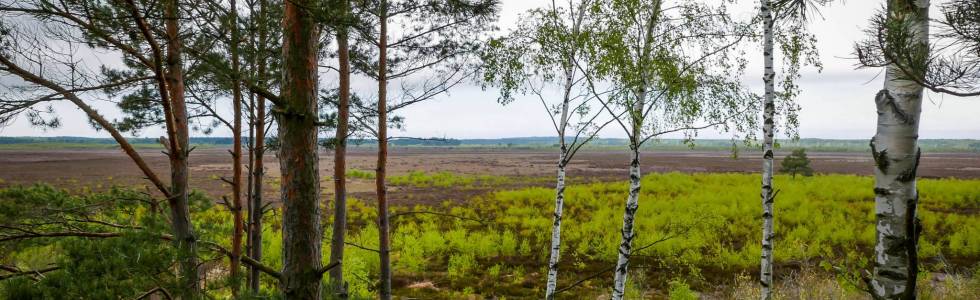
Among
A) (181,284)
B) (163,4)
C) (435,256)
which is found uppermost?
(163,4)

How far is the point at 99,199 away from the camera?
4828mm

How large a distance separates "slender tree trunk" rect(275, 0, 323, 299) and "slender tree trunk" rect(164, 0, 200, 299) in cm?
66

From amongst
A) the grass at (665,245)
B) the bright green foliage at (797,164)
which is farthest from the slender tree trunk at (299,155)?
the bright green foliage at (797,164)

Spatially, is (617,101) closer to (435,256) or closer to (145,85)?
(145,85)

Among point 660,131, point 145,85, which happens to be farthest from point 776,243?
point 145,85

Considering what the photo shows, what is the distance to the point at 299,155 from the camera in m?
2.84

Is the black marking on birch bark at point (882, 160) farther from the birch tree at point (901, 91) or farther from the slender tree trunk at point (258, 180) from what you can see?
the slender tree trunk at point (258, 180)

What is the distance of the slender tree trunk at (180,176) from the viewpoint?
300 centimetres

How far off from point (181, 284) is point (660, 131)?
5698mm

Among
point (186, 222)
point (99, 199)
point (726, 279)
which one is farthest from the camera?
point (726, 279)

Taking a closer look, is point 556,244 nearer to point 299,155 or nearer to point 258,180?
point 258,180

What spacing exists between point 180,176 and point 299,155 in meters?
1.59

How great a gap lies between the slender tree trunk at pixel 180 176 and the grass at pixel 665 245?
1.58 m

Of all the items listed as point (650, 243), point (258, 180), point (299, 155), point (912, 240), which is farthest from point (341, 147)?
point (650, 243)
